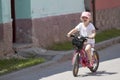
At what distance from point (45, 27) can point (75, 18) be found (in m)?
2.69

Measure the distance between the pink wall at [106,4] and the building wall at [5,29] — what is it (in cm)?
753

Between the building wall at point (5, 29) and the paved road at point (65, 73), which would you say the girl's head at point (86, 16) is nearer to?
the paved road at point (65, 73)

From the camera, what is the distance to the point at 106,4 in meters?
22.0

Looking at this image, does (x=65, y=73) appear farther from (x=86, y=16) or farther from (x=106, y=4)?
(x=106, y=4)

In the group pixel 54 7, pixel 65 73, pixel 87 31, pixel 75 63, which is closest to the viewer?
pixel 75 63

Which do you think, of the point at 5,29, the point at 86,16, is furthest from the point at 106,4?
the point at 86,16

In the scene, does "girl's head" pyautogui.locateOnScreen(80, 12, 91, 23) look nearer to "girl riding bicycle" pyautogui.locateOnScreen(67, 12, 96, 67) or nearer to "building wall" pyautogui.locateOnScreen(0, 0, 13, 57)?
"girl riding bicycle" pyautogui.locateOnScreen(67, 12, 96, 67)

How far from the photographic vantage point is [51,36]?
54.0ft

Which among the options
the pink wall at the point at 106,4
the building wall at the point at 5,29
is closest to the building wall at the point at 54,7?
the building wall at the point at 5,29

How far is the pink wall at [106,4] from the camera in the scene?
21.2m

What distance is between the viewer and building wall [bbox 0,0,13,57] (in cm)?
1393

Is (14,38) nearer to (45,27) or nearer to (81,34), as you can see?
(45,27)

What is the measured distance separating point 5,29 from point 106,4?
29.3 feet

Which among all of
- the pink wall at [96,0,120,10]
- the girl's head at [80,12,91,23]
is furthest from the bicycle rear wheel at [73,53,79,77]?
the pink wall at [96,0,120,10]
